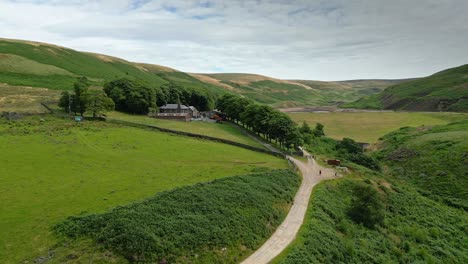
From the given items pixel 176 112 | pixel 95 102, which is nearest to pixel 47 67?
pixel 176 112

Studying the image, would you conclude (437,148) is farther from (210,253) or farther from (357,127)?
Answer: (210,253)

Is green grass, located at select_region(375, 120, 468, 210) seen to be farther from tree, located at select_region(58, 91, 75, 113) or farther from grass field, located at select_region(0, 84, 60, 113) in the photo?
grass field, located at select_region(0, 84, 60, 113)

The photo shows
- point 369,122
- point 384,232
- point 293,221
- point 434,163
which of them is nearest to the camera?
point 293,221

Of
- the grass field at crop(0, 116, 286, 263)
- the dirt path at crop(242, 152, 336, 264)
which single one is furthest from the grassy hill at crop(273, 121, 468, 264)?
the grass field at crop(0, 116, 286, 263)

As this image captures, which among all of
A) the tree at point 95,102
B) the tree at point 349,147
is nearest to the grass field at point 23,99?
the tree at point 95,102

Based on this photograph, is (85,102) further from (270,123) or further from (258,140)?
(270,123)

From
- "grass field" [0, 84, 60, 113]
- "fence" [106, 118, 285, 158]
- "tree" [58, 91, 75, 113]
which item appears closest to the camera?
"fence" [106, 118, 285, 158]

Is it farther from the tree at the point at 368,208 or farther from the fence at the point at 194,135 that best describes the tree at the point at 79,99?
the tree at the point at 368,208
